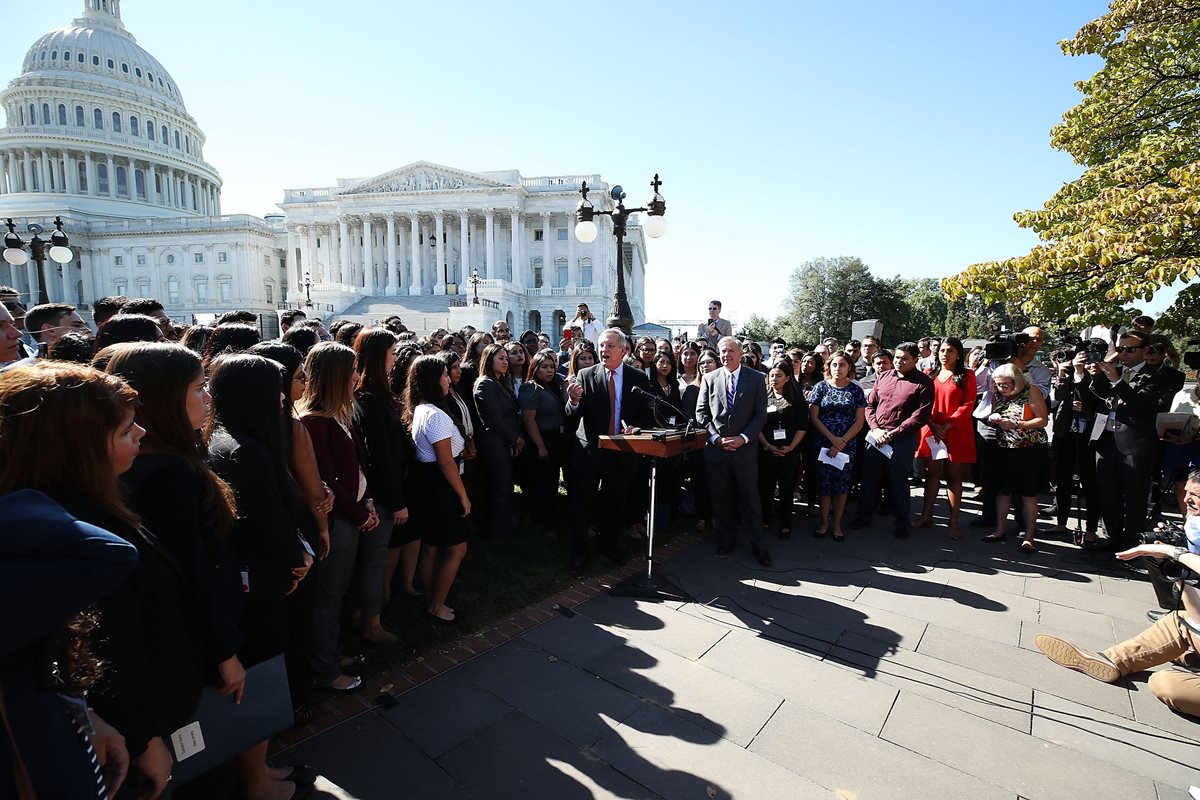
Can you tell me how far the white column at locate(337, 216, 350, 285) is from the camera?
200ft

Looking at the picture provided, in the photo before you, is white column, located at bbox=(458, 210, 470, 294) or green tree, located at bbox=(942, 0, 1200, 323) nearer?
green tree, located at bbox=(942, 0, 1200, 323)

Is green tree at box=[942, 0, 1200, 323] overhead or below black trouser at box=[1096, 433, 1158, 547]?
overhead

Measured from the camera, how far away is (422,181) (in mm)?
59094

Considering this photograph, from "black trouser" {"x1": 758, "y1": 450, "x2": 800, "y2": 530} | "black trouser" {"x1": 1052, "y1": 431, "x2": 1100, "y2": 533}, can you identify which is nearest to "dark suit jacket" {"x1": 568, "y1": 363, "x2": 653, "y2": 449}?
"black trouser" {"x1": 758, "y1": 450, "x2": 800, "y2": 530}

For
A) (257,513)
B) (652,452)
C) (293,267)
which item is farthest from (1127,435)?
(293,267)

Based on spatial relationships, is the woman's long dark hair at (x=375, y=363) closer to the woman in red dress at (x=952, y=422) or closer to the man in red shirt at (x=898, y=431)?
the man in red shirt at (x=898, y=431)

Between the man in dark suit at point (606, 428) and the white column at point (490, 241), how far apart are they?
56076 mm

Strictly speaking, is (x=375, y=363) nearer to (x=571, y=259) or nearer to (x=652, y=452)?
(x=652, y=452)

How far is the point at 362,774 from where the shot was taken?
299cm

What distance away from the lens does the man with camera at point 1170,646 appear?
3449mm

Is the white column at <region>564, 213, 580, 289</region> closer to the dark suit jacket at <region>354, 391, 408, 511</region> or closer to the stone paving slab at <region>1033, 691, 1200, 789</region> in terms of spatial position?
the dark suit jacket at <region>354, 391, 408, 511</region>

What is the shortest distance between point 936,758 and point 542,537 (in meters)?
4.27

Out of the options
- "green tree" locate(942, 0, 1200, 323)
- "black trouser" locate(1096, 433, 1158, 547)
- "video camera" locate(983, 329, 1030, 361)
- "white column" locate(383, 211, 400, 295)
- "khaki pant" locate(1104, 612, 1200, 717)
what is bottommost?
"khaki pant" locate(1104, 612, 1200, 717)

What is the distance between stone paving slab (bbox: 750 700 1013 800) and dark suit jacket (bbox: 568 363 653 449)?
3089 millimetres
